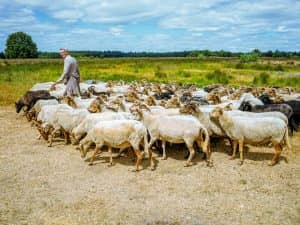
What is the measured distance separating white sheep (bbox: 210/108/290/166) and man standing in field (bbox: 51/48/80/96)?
6.30 m

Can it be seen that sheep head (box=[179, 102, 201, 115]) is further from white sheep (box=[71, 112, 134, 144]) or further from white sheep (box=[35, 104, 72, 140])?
white sheep (box=[35, 104, 72, 140])

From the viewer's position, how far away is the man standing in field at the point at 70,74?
14.1m

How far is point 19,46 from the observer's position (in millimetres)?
112188

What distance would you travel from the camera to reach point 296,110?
1309 cm

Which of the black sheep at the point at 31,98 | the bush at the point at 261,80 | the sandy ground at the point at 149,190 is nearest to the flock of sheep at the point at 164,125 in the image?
the sandy ground at the point at 149,190

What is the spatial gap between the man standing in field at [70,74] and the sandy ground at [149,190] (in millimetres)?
3882

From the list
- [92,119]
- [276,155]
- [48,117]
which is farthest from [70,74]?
[276,155]

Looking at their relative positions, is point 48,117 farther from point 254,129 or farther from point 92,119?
point 254,129

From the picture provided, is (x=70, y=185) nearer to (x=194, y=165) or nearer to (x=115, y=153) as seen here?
(x=115, y=153)

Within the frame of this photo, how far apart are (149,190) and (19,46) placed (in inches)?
4440

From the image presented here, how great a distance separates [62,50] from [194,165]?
7.17 meters

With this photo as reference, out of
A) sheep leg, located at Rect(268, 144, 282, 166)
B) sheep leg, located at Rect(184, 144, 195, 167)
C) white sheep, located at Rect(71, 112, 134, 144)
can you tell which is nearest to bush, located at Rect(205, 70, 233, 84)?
white sheep, located at Rect(71, 112, 134, 144)

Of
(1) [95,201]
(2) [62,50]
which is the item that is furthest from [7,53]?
(1) [95,201]

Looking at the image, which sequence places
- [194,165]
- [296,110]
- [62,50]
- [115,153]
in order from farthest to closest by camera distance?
[62,50]
[296,110]
[115,153]
[194,165]
